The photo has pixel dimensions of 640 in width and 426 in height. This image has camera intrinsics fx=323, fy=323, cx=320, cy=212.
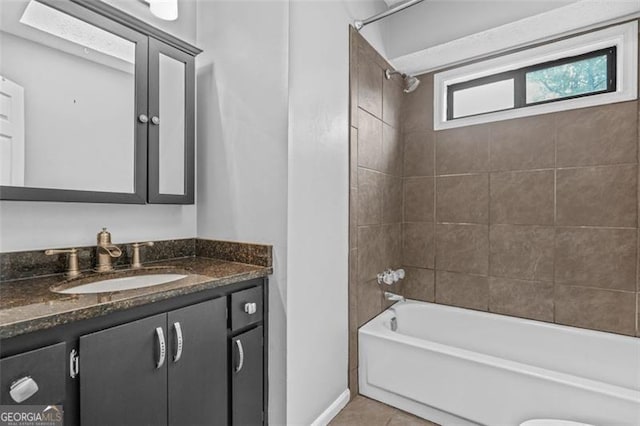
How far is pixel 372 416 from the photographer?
74.1 inches

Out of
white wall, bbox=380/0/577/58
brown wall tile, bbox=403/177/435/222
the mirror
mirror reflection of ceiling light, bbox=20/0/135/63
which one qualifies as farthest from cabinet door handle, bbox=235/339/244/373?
white wall, bbox=380/0/577/58

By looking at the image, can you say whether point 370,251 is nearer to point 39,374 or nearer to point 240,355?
point 240,355

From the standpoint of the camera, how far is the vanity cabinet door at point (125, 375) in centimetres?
93

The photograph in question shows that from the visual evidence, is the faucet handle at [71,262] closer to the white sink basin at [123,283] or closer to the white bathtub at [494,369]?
the white sink basin at [123,283]

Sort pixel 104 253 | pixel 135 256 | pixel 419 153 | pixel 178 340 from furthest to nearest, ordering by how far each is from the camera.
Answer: pixel 419 153, pixel 135 256, pixel 104 253, pixel 178 340

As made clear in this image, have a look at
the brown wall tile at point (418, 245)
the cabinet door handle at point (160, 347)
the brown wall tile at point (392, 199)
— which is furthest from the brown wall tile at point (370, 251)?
the cabinet door handle at point (160, 347)

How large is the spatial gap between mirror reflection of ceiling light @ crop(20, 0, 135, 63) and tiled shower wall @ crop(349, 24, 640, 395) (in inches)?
48.9

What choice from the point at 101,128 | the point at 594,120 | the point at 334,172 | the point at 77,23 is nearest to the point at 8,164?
the point at 101,128

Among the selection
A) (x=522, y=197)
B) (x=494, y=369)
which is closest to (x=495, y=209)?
(x=522, y=197)

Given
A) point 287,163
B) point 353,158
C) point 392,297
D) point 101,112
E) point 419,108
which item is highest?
point 419,108

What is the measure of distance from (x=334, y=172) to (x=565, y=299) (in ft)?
5.89

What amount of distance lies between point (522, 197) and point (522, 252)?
0.39 m

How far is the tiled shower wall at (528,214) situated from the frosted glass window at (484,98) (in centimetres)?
21

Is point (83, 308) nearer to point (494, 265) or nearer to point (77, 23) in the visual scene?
point (77, 23)
